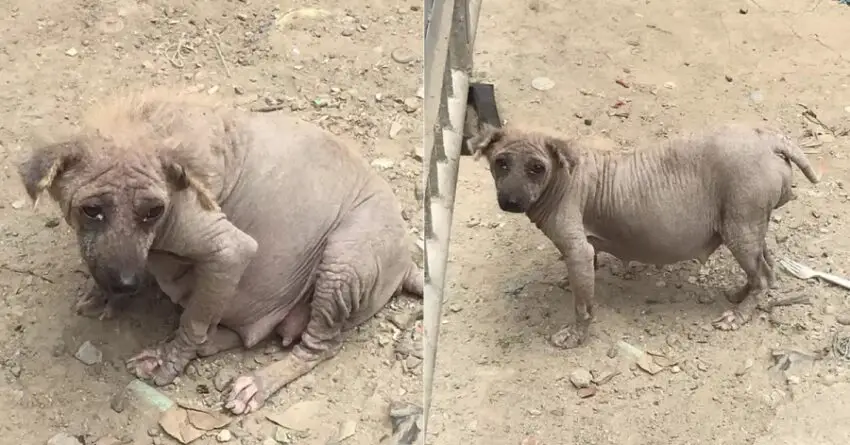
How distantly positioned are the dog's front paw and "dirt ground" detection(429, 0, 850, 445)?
3 centimetres

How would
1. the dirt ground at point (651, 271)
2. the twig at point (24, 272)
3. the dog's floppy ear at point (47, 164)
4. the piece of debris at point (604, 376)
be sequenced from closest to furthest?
the dog's floppy ear at point (47, 164), the twig at point (24, 272), the dirt ground at point (651, 271), the piece of debris at point (604, 376)

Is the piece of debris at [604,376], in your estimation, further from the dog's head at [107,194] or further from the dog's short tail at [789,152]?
the dog's head at [107,194]

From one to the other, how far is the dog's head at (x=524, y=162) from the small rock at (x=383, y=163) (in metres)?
0.31

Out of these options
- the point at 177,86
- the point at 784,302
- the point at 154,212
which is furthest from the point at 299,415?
the point at 784,302

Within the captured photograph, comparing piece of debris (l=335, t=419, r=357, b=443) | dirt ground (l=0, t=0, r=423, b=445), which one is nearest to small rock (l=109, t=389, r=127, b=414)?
dirt ground (l=0, t=0, r=423, b=445)

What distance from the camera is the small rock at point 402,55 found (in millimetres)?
3453

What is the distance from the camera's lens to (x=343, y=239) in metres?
2.59

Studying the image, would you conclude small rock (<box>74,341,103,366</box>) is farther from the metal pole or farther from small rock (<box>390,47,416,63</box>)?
small rock (<box>390,47,416,63</box>)

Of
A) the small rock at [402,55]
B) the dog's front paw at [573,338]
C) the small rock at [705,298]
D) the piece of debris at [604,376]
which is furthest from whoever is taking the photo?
the small rock at [402,55]

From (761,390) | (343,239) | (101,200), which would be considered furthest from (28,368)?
(761,390)

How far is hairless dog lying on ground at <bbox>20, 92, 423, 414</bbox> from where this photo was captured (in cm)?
213

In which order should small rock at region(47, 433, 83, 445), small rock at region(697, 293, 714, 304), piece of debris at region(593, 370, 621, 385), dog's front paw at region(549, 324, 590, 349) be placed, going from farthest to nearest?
small rock at region(697, 293, 714, 304) → dog's front paw at region(549, 324, 590, 349) → piece of debris at region(593, 370, 621, 385) → small rock at region(47, 433, 83, 445)

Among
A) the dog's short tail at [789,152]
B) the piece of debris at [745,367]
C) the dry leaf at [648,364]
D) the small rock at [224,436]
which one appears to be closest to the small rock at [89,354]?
the small rock at [224,436]

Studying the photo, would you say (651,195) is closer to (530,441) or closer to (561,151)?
(561,151)
